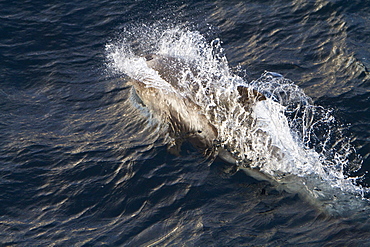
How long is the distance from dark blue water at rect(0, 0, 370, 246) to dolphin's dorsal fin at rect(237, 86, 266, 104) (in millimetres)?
1054

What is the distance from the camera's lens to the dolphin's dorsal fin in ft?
24.1

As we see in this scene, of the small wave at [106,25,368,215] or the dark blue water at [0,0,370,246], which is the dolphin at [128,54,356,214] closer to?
the small wave at [106,25,368,215]

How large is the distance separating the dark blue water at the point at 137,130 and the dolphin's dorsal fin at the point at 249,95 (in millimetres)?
1054

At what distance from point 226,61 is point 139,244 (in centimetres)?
464

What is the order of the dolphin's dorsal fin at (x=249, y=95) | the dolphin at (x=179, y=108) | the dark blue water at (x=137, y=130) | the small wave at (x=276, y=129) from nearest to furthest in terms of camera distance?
the dark blue water at (x=137, y=130) → the small wave at (x=276, y=129) → the dolphin's dorsal fin at (x=249, y=95) → the dolphin at (x=179, y=108)

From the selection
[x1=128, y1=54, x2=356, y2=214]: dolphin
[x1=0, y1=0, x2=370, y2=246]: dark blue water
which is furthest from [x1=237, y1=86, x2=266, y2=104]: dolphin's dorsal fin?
[x1=0, y1=0, x2=370, y2=246]: dark blue water

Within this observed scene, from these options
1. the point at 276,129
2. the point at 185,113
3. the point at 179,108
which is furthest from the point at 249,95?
the point at 179,108

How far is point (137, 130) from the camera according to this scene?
8555mm

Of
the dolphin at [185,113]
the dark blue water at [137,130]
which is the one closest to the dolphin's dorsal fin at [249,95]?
the dolphin at [185,113]

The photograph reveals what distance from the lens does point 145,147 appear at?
8102 mm

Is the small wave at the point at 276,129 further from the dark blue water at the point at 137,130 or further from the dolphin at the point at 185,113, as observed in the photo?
the dark blue water at the point at 137,130

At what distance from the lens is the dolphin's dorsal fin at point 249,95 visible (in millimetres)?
7340

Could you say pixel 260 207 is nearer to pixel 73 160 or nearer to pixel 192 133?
pixel 192 133

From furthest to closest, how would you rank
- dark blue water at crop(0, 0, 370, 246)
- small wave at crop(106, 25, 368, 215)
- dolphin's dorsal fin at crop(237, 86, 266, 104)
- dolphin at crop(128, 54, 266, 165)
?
dolphin at crop(128, 54, 266, 165), dolphin's dorsal fin at crop(237, 86, 266, 104), small wave at crop(106, 25, 368, 215), dark blue water at crop(0, 0, 370, 246)
